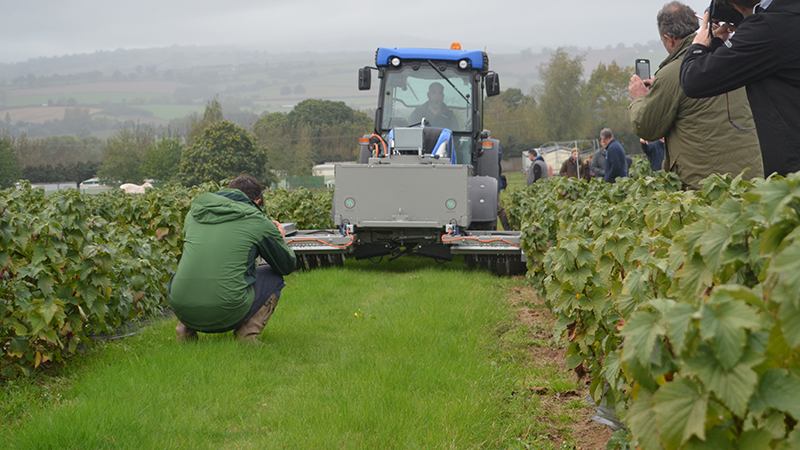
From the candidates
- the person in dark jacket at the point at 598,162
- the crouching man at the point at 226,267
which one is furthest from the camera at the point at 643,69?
the person in dark jacket at the point at 598,162

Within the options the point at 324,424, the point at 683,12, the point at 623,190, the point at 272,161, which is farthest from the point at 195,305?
the point at 272,161

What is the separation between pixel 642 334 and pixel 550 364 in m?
3.73

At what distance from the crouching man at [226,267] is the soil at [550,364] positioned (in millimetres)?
2301

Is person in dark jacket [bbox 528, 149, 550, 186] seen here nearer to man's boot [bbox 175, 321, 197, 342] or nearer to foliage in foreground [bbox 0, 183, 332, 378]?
foliage in foreground [bbox 0, 183, 332, 378]

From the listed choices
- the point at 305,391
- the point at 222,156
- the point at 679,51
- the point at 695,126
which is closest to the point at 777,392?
the point at 305,391

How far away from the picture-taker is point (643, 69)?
17.6ft

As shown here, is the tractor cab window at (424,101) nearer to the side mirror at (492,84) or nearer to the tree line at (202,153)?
the side mirror at (492,84)

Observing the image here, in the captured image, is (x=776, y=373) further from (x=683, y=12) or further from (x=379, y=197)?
(x=379, y=197)

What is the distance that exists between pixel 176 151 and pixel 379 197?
85170mm

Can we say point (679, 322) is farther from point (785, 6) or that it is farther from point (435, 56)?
point (435, 56)

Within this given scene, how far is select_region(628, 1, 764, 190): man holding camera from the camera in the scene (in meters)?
4.37

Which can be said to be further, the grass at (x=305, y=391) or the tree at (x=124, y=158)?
the tree at (x=124, y=158)

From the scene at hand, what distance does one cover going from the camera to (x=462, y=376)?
4426mm

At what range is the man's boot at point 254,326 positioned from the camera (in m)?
5.39
